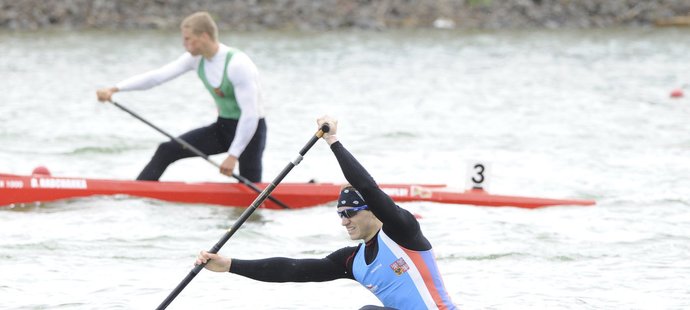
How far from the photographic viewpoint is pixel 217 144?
11289 millimetres

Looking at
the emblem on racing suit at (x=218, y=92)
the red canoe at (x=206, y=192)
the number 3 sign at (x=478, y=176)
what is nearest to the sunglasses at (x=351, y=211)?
the emblem on racing suit at (x=218, y=92)

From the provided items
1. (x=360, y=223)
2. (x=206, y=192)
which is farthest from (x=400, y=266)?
(x=206, y=192)

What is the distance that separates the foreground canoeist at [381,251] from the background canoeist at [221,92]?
3.96m

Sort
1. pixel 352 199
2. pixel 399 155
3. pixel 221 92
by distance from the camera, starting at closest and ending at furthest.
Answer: pixel 352 199
pixel 221 92
pixel 399 155

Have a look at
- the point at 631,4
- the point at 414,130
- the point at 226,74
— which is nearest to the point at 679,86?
the point at 414,130

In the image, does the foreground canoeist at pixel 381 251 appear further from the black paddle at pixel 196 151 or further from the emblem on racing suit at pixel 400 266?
the black paddle at pixel 196 151

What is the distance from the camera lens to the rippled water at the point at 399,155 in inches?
384

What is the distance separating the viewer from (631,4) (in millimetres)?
36062

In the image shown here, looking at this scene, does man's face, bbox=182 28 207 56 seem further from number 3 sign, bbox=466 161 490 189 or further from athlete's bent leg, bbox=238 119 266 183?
number 3 sign, bbox=466 161 490 189

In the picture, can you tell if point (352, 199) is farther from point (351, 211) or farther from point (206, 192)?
point (206, 192)

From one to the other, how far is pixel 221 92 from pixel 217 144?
56cm

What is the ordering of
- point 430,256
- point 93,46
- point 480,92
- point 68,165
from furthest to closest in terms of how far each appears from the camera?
point 93,46 → point 480,92 → point 68,165 → point 430,256

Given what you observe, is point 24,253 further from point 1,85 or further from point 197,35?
point 1,85

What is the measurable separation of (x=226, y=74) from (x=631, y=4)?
27058mm
